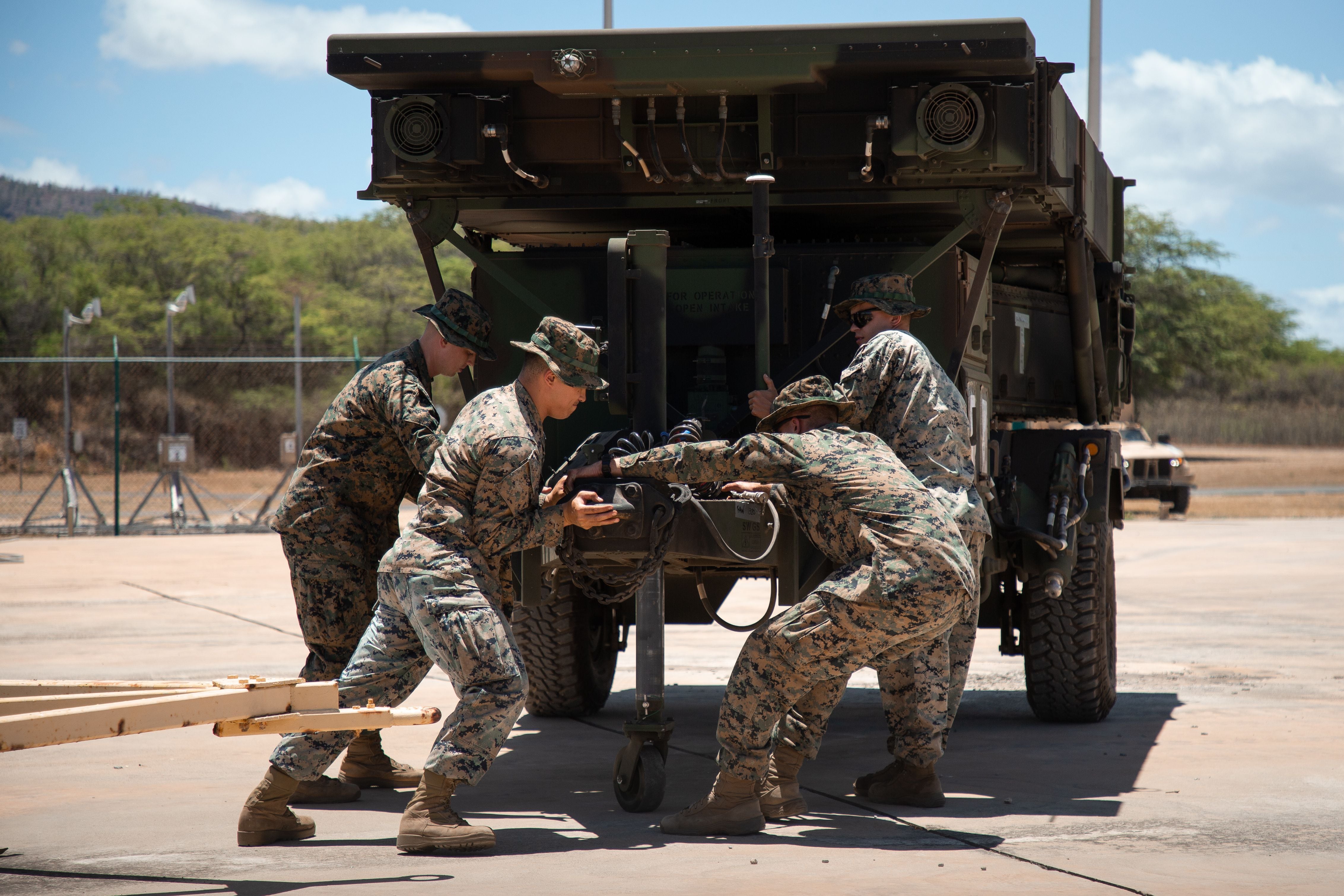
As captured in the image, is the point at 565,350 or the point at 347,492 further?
the point at 347,492

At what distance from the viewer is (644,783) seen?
553 cm

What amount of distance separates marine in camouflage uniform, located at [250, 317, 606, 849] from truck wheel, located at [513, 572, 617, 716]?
2.13 metres

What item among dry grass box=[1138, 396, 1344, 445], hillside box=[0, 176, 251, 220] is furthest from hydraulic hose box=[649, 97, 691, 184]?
hillside box=[0, 176, 251, 220]

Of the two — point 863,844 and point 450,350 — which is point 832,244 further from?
point 863,844

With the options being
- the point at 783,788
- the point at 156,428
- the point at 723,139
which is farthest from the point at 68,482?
the point at 156,428

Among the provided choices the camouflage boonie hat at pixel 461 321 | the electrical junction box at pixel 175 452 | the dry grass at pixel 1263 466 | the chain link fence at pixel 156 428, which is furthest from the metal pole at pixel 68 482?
the dry grass at pixel 1263 466

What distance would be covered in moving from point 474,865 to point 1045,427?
3.88 metres

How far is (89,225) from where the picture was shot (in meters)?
59.4

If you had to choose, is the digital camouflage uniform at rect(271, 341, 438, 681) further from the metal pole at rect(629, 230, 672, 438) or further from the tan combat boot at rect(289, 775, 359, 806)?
the metal pole at rect(629, 230, 672, 438)

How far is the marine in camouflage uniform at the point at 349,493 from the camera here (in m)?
5.69

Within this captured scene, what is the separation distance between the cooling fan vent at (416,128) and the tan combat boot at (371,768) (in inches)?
91.1

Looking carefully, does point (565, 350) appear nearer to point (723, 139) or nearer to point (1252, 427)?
point (723, 139)

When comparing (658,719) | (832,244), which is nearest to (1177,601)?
(832,244)

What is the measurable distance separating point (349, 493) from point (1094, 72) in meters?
10.6
